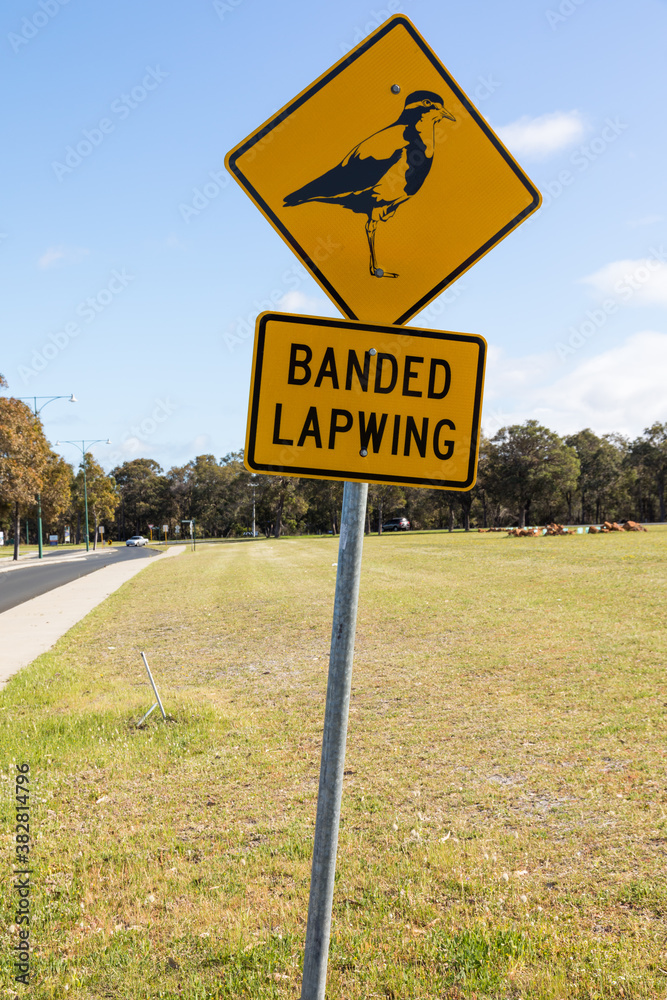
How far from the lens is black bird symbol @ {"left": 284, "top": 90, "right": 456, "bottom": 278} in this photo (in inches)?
70.6

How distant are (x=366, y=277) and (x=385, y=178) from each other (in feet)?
0.91

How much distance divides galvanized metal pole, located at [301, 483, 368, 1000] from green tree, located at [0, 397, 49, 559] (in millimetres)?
40220

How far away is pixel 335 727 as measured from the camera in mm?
1727

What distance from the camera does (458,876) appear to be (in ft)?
11.7

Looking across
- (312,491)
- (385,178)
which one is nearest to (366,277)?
(385,178)

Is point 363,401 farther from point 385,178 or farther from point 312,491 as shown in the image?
point 312,491

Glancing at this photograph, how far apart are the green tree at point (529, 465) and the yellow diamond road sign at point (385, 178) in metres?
65.3

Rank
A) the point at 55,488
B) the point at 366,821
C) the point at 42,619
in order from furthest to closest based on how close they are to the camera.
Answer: the point at 55,488 < the point at 42,619 < the point at 366,821

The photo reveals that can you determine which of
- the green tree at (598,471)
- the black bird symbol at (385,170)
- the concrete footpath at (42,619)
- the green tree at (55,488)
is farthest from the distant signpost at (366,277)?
the green tree at (598,471)

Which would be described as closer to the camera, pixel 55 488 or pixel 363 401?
pixel 363 401

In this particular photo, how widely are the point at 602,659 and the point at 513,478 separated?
192 ft

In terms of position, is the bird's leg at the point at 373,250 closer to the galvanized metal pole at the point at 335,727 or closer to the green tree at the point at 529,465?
the galvanized metal pole at the point at 335,727

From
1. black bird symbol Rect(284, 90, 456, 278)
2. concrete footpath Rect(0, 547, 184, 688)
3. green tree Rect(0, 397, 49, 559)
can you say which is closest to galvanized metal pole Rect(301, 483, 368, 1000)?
black bird symbol Rect(284, 90, 456, 278)

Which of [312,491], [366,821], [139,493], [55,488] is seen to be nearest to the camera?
[366,821]
